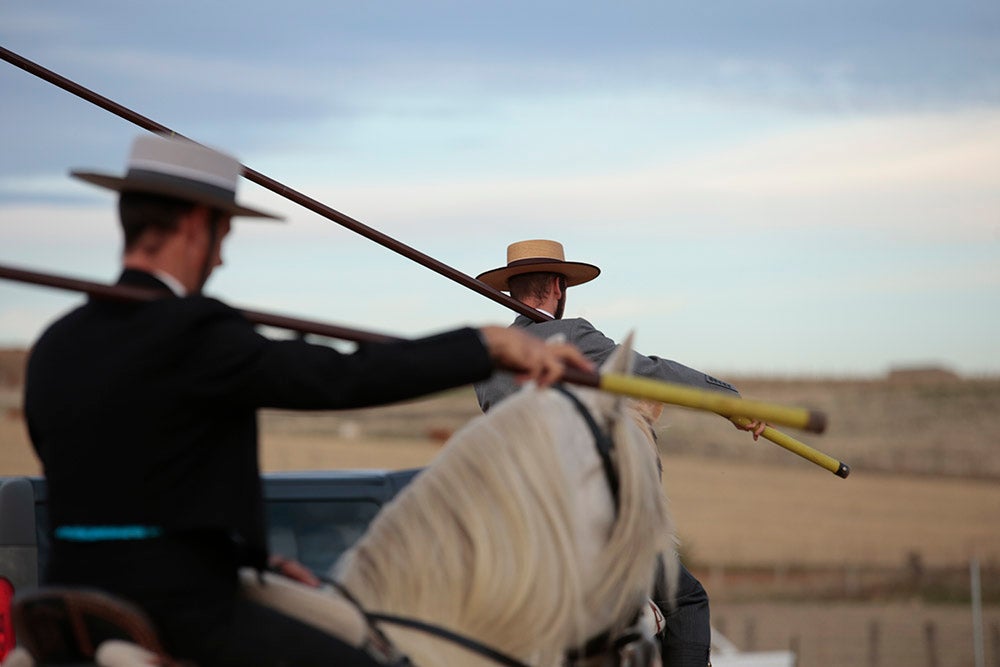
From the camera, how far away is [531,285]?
6098 millimetres

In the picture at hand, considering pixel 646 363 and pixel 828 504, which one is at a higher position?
pixel 646 363

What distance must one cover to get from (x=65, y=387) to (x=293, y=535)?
116 inches

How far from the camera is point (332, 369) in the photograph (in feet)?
9.22

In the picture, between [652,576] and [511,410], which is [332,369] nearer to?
[511,410]

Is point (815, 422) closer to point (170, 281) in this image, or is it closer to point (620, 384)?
point (620, 384)

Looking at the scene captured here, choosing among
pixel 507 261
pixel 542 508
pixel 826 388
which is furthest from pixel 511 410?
pixel 826 388

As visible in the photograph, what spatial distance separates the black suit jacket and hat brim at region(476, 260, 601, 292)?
125 inches

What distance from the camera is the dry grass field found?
25688 mm

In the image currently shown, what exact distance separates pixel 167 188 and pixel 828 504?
4004cm

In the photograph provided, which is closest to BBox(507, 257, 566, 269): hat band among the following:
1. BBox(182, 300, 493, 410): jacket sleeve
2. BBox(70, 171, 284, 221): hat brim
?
BBox(70, 171, 284, 221): hat brim

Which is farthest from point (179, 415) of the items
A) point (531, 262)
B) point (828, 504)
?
point (828, 504)

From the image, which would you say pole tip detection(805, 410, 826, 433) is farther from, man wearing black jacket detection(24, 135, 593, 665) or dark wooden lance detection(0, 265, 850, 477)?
man wearing black jacket detection(24, 135, 593, 665)

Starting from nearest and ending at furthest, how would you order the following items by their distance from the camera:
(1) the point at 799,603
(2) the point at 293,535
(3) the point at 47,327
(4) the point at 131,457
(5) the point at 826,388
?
(4) the point at 131,457 → (3) the point at 47,327 → (2) the point at 293,535 → (1) the point at 799,603 → (5) the point at 826,388

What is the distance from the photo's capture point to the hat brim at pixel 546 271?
6.02 meters
